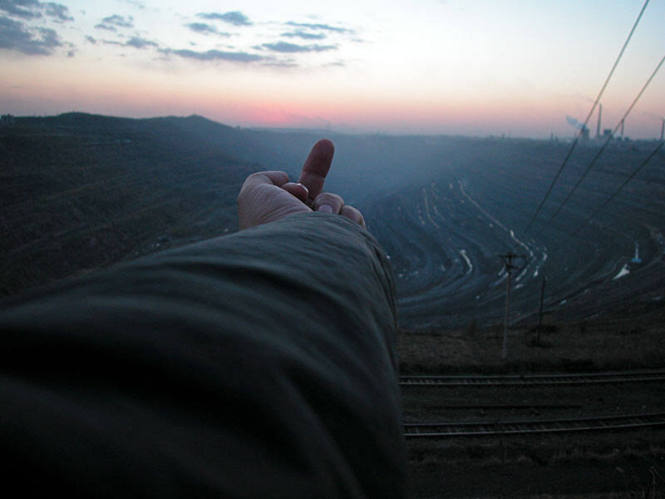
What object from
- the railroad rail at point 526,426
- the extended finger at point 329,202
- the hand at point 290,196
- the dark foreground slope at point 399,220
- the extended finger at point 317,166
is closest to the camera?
the hand at point 290,196

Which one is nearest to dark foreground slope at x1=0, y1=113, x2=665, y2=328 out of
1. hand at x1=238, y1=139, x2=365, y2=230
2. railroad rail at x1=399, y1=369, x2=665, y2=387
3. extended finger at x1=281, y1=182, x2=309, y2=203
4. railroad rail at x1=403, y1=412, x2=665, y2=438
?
railroad rail at x1=399, y1=369, x2=665, y2=387

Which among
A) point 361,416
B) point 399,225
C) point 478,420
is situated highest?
point 361,416

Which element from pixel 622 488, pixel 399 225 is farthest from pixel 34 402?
pixel 399 225

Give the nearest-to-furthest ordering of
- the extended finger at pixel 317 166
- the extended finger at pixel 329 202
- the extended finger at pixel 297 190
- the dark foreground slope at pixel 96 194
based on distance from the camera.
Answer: the extended finger at pixel 329 202
the extended finger at pixel 297 190
the extended finger at pixel 317 166
the dark foreground slope at pixel 96 194

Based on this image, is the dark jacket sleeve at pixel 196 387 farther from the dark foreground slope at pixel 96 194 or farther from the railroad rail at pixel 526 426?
the dark foreground slope at pixel 96 194

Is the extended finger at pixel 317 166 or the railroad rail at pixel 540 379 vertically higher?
the extended finger at pixel 317 166

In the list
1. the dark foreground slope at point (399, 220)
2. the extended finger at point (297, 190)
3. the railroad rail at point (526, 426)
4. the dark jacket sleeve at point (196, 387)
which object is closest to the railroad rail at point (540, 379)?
the railroad rail at point (526, 426)

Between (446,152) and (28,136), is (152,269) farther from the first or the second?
(446,152)
